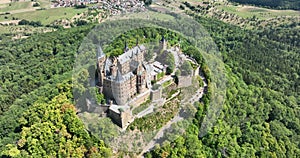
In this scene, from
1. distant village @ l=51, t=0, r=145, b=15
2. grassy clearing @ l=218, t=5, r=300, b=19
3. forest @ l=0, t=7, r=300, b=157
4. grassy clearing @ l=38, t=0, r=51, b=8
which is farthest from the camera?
grassy clearing @ l=38, t=0, r=51, b=8

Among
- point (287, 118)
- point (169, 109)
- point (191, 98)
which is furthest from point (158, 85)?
point (287, 118)

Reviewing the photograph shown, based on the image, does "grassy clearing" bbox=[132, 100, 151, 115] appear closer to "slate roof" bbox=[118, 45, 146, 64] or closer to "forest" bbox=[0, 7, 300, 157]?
"forest" bbox=[0, 7, 300, 157]

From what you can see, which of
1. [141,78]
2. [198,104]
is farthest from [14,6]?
[198,104]

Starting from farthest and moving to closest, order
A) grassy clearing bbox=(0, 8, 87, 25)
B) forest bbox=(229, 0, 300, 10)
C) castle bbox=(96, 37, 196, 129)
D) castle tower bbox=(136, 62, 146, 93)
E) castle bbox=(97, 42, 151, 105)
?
forest bbox=(229, 0, 300, 10), grassy clearing bbox=(0, 8, 87, 25), castle tower bbox=(136, 62, 146, 93), castle bbox=(97, 42, 151, 105), castle bbox=(96, 37, 196, 129)

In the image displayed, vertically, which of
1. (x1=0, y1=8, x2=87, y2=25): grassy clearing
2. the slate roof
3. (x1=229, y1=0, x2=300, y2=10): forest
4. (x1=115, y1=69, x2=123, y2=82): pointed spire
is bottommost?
(x1=0, y1=8, x2=87, y2=25): grassy clearing

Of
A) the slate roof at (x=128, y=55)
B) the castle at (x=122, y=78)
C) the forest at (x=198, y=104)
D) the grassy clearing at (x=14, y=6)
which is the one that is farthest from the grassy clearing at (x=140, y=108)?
the grassy clearing at (x=14, y=6)

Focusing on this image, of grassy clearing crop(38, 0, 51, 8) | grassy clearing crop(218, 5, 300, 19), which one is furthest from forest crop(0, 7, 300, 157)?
grassy clearing crop(38, 0, 51, 8)

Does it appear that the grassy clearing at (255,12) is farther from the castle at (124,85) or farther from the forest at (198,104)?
the castle at (124,85)
